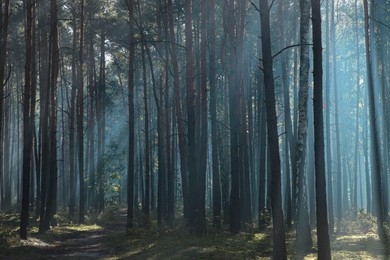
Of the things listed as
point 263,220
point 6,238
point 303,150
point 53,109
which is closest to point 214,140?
point 263,220

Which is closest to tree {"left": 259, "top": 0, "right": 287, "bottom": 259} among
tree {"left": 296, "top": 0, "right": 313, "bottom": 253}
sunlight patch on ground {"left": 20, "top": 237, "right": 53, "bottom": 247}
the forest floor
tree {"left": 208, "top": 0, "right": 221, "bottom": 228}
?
the forest floor

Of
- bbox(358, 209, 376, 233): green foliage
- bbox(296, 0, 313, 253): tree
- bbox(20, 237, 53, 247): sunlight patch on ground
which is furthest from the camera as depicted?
bbox(358, 209, 376, 233): green foliage

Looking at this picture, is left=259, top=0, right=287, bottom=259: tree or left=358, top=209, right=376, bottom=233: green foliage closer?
Answer: left=259, top=0, right=287, bottom=259: tree

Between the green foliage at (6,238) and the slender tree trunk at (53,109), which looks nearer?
the green foliage at (6,238)

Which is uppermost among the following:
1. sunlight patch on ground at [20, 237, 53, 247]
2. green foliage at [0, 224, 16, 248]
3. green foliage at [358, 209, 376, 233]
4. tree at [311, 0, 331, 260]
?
tree at [311, 0, 331, 260]

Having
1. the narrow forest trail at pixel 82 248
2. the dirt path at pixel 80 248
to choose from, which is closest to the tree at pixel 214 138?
the narrow forest trail at pixel 82 248

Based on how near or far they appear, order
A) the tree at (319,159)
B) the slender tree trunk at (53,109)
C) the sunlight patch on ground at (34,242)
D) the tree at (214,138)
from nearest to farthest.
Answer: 1. the tree at (319,159)
2. the sunlight patch on ground at (34,242)
3. the tree at (214,138)
4. the slender tree trunk at (53,109)

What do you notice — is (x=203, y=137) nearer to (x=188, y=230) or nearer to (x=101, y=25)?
(x=188, y=230)

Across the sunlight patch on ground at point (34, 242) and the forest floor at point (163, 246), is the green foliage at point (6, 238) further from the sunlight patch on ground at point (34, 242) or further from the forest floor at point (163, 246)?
the sunlight patch on ground at point (34, 242)

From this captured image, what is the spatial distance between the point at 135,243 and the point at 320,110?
10.2 m

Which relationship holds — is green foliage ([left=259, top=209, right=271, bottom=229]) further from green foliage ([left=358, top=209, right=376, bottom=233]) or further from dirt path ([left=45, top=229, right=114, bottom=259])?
dirt path ([left=45, top=229, right=114, bottom=259])

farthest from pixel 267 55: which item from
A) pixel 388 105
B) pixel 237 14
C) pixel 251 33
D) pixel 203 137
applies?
pixel 388 105

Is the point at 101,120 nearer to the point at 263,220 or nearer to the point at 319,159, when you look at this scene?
the point at 263,220

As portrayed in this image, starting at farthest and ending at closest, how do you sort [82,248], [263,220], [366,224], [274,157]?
1. [366,224]
2. [263,220]
3. [82,248]
4. [274,157]
